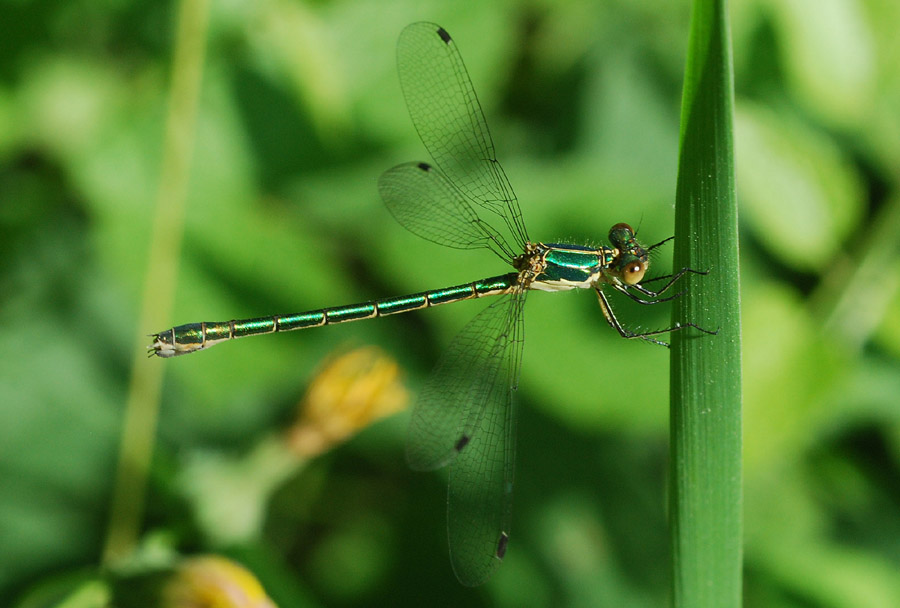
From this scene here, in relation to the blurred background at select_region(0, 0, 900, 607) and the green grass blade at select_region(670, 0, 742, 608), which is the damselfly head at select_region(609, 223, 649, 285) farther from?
the green grass blade at select_region(670, 0, 742, 608)

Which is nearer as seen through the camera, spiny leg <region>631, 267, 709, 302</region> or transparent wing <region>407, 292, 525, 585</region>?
spiny leg <region>631, 267, 709, 302</region>

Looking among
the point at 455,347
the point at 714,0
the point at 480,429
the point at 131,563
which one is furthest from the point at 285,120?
the point at 714,0

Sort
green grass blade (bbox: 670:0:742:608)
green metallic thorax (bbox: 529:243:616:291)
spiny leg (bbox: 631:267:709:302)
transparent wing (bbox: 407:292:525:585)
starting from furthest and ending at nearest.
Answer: green metallic thorax (bbox: 529:243:616:291)
transparent wing (bbox: 407:292:525:585)
spiny leg (bbox: 631:267:709:302)
green grass blade (bbox: 670:0:742:608)

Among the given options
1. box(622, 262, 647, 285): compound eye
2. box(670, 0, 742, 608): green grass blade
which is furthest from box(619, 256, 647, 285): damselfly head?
box(670, 0, 742, 608): green grass blade

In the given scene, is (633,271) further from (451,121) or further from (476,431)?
(451,121)

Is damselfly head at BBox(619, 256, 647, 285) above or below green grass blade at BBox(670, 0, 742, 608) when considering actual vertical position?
above

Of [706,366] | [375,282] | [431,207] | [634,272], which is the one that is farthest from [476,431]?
[706,366]

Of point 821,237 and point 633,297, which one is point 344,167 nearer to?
point 633,297
